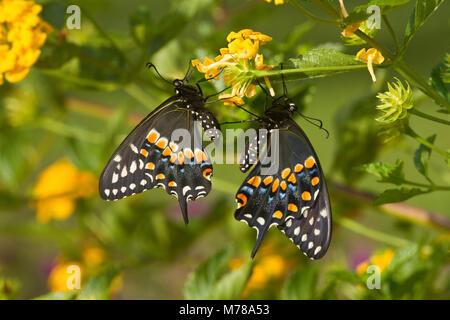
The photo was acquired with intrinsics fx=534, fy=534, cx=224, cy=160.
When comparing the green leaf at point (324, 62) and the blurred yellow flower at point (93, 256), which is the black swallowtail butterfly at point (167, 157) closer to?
the green leaf at point (324, 62)

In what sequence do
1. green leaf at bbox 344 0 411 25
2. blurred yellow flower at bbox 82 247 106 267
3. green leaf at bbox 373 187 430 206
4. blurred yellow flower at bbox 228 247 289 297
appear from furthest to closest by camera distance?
blurred yellow flower at bbox 82 247 106 267, blurred yellow flower at bbox 228 247 289 297, green leaf at bbox 373 187 430 206, green leaf at bbox 344 0 411 25

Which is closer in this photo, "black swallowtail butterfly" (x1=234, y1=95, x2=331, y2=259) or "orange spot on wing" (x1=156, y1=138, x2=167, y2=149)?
"black swallowtail butterfly" (x1=234, y1=95, x2=331, y2=259)

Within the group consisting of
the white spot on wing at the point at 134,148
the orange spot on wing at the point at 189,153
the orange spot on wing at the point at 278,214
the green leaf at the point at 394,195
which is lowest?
the green leaf at the point at 394,195

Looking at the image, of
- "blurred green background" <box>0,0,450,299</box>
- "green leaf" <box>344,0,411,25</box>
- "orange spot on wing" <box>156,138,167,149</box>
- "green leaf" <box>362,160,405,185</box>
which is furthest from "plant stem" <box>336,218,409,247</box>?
"green leaf" <box>344,0,411,25</box>

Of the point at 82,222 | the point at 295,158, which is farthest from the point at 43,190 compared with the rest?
the point at 295,158

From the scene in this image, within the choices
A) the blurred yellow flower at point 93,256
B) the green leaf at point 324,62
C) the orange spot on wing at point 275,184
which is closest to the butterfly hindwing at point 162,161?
the orange spot on wing at point 275,184

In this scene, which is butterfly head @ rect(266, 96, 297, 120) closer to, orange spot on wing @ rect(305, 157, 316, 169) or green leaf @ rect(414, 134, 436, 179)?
orange spot on wing @ rect(305, 157, 316, 169)

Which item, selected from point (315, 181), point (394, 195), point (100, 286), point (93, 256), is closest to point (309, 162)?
point (315, 181)
